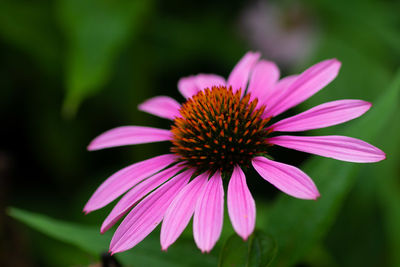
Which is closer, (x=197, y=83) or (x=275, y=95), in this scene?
(x=275, y=95)

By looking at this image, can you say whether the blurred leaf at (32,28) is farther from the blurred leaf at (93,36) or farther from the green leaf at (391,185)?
the green leaf at (391,185)

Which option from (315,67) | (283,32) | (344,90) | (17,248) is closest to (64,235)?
(17,248)

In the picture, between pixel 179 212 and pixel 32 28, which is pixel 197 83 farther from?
pixel 32 28

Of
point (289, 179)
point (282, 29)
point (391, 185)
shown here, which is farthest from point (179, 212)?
point (282, 29)

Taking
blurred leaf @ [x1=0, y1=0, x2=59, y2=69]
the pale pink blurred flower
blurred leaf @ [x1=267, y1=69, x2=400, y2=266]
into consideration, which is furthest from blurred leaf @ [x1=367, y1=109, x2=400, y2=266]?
the pale pink blurred flower

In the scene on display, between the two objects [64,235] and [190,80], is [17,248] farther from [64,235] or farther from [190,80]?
[190,80]

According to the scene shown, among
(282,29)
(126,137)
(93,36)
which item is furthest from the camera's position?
(282,29)
